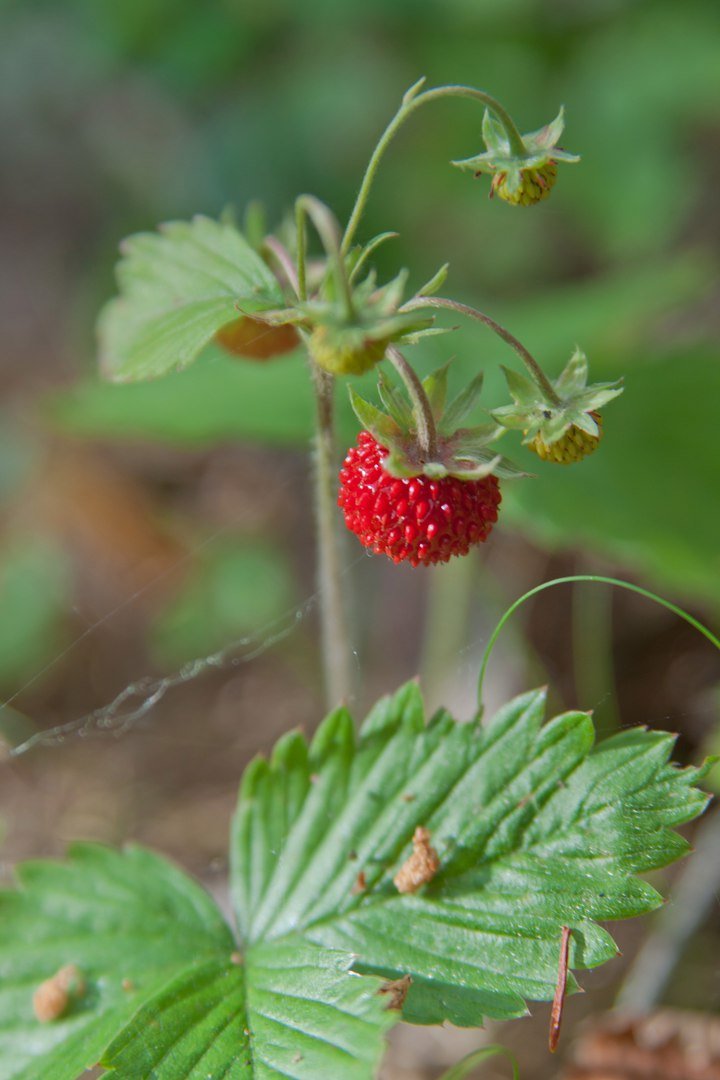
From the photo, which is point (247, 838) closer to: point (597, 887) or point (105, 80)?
point (597, 887)

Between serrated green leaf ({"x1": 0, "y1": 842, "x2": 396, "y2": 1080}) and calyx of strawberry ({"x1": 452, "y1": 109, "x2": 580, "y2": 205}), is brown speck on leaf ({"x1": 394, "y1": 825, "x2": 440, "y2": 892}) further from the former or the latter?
calyx of strawberry ({"x1": 452, "y1": 109, "x2": 580, "y2": 205})

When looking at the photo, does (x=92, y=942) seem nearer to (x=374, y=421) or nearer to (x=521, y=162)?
(x=374, y=421)

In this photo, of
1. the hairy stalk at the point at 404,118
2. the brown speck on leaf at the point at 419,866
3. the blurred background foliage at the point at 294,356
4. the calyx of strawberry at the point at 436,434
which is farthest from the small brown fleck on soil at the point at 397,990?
the blurred background foliage at the point at 294,356

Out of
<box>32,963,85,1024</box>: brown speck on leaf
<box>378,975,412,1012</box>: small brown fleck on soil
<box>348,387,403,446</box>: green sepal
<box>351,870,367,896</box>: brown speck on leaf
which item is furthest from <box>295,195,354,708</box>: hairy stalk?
<box>32,963,85,1024</box>: brown speck on leaf

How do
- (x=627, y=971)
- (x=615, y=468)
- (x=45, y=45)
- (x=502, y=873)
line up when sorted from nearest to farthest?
1. (x=502, y=873)
2. (x=627, y=971)
3. (x=615, y=468)
4. (x=45, y=45)

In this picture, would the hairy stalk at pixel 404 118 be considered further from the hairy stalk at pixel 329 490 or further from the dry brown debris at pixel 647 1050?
the dry brown debris at pixel 647 1050

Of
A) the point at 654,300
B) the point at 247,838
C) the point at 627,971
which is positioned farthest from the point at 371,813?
the point at 654,300

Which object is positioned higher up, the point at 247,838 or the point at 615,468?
the point at 615,468
